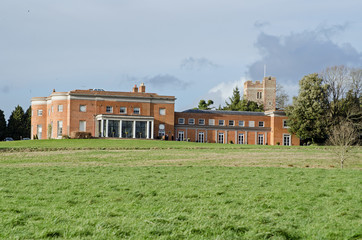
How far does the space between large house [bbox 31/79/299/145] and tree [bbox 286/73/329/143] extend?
6489 mm

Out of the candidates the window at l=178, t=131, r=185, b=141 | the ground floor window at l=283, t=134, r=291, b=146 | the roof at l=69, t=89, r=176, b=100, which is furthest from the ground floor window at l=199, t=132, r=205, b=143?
the ground floor window at l=283, t=134, r=291, b=146

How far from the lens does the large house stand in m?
67.2

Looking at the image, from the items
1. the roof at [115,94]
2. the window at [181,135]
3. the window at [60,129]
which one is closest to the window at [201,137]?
the window at [181,135]

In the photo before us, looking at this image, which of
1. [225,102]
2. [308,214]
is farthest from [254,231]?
[225,102]

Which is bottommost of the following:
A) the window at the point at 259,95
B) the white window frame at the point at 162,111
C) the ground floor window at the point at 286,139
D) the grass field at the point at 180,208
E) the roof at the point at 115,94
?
the grass field at the point at 180,208

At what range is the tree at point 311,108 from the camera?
66.1 m

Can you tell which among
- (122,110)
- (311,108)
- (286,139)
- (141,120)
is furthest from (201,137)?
(311,108)

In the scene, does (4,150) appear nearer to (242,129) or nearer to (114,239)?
(114,239)

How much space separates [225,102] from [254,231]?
10105 cm

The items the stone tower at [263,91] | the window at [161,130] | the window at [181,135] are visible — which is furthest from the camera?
the stone tower at [263,91]

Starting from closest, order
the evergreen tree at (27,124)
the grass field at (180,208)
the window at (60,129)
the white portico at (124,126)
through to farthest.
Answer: the grass field at (180,208), the white portico at (124,126), the window at (60,129), the evergreen tree at (27,124)

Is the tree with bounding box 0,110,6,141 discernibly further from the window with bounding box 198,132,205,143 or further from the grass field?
the grass field

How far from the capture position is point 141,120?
6706 cm

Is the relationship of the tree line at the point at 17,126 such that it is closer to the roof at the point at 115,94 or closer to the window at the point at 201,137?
the roof at the point at 115,94
